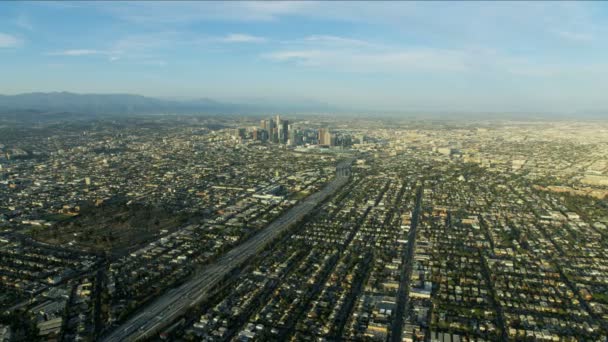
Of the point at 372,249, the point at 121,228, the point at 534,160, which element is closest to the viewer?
the point at 372,249

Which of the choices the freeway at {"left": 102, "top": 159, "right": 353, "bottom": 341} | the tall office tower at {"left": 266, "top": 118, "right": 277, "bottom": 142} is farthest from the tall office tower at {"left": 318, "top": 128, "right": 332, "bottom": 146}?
the freeway at {"left": 102, "top": 159, "right": 353, "bottom": 341}

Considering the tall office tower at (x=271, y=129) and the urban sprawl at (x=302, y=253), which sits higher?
the tall office tower at (x=271, y=129)

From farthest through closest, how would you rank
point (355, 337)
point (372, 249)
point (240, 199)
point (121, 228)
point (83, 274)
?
point (240, 199), point (121, 228), point (372, 249), point (83, 274), point (355, 337)

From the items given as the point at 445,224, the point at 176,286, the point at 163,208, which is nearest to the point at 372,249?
the point at 445,224

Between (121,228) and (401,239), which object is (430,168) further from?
(121,228)

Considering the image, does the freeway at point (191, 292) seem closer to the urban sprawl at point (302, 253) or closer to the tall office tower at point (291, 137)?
the urban sprawl at point (302, 253)

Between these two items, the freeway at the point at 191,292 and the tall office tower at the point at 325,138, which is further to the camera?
the tall office tower at the point at 325,138

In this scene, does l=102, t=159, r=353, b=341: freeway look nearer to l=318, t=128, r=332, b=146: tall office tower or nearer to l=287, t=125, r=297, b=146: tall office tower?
l=318, t=128, r=332, b=146: tall office tower

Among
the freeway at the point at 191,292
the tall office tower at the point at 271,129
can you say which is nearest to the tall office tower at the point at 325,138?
the tall office tower at the point at 271,129

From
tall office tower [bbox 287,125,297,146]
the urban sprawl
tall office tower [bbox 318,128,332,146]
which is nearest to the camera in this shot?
the urban sprawl
